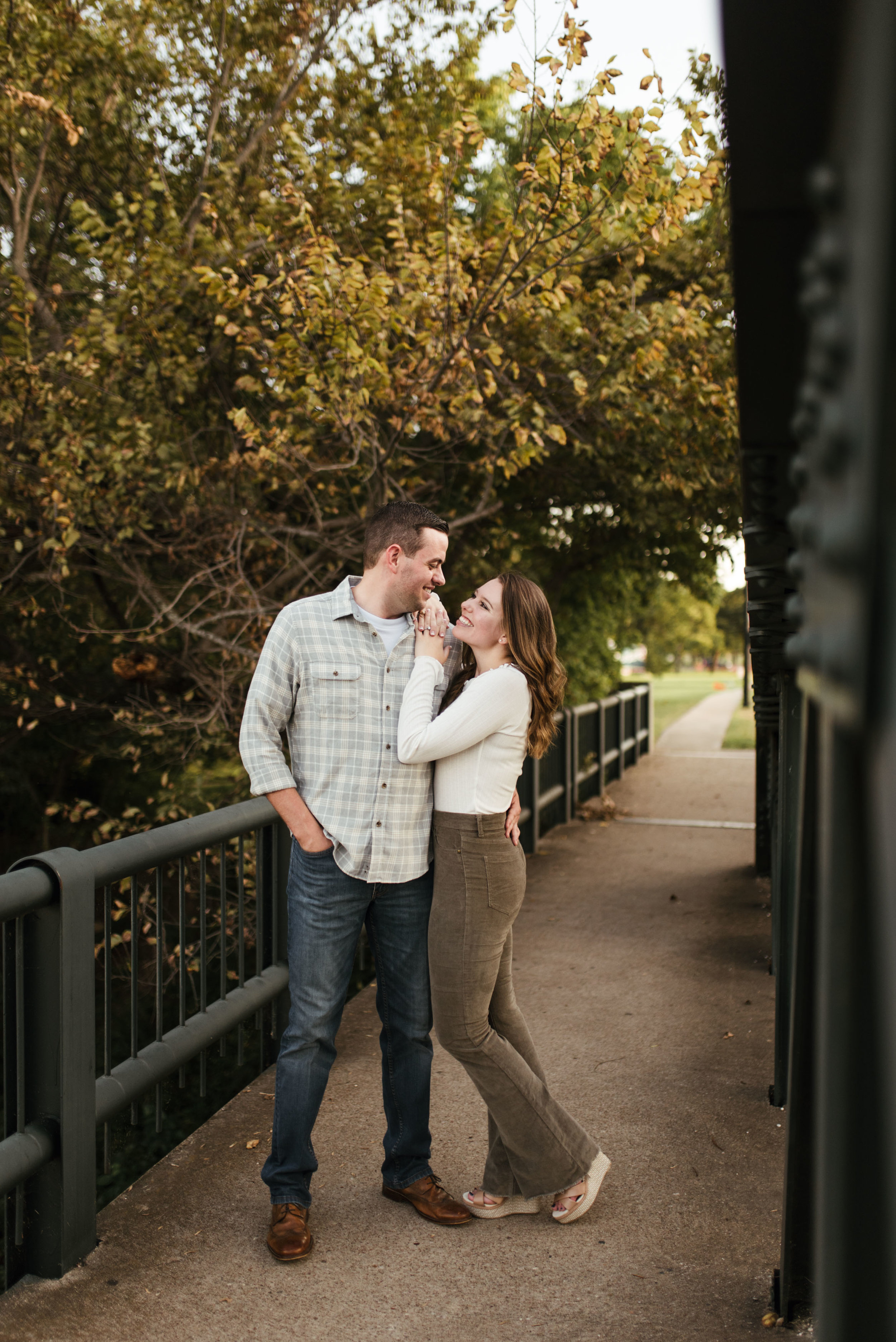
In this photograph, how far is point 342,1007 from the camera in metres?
3.41

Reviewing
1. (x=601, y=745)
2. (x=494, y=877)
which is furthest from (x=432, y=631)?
(x=601, y=745)

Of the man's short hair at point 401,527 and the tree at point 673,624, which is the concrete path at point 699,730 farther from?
the man's short hair at point 401,527

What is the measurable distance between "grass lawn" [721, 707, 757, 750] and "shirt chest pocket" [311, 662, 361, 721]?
12506 mm

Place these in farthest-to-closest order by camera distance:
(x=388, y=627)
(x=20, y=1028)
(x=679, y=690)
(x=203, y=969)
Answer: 1. (x=679, y=690)
2. (x=203, y=969)
3. (x=388, y=627)
4. (x=20, y=1028)

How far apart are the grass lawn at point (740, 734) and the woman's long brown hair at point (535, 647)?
12262 millimetres

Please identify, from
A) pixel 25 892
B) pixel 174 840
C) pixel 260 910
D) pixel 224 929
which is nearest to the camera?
pixel 25 892

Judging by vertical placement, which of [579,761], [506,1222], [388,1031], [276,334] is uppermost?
[276,334]

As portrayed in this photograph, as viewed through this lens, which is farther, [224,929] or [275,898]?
[275,898]

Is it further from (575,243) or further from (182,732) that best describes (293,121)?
(182,732)

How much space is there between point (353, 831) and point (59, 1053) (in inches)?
40.7

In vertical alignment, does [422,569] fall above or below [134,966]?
above

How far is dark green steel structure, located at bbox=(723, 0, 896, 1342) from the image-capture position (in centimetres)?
64

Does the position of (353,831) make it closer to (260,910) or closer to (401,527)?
(401,527)

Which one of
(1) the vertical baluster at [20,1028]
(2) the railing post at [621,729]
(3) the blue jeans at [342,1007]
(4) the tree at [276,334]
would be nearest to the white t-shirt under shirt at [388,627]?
(3) the blue jeans at [342,1007]
